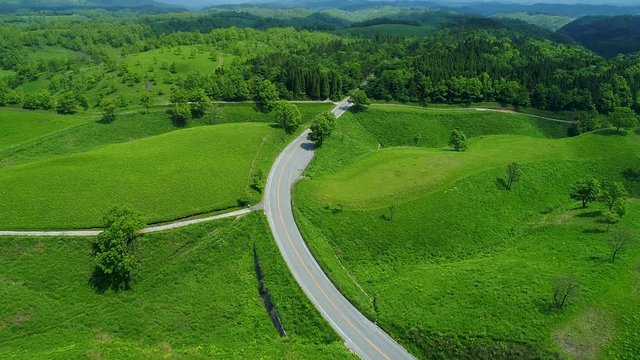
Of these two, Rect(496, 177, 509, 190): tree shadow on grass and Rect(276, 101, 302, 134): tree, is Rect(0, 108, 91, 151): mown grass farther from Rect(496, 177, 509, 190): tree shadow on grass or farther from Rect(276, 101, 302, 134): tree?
Rect(496, 177, 509, 190): tree shadow on grass

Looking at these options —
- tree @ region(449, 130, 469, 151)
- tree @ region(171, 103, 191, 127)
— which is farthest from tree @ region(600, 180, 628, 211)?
tree @ region(171, 103, 191, 127)

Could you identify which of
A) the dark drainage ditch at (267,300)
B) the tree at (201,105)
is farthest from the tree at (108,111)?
the dark drainage ditch at (267,300)

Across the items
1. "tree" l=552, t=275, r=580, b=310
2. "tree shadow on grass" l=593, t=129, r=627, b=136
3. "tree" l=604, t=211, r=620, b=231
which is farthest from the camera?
"tree shadow on grass" l=593, t=129, r=627, b=136

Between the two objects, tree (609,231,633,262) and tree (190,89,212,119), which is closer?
A: tree (609,231,633,262)

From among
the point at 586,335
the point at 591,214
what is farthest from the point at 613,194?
the point at 586,335

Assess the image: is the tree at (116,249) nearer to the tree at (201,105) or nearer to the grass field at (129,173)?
the grass field at (129,173)

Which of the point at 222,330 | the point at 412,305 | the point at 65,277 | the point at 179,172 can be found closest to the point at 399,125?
the point at 179,172

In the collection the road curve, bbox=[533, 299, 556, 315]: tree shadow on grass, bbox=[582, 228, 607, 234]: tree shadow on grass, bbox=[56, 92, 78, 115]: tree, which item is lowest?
the road curve

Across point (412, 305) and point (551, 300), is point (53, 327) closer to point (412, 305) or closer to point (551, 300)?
point (412, 305)
